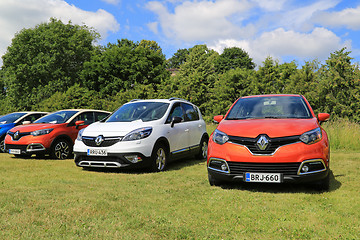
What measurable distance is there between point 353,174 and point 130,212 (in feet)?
17.8

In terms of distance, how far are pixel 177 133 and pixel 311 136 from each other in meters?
3.91

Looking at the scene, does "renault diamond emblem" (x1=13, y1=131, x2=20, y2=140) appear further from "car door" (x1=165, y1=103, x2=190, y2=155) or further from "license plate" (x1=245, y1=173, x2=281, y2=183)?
"license plate" (x1=245, y1=173, x2=281, y2=183)

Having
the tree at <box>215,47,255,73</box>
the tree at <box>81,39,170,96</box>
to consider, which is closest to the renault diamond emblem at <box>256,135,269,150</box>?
the tree at <box>81,39,170,96</box>

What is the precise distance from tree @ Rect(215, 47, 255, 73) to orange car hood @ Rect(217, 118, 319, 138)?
53956 mm

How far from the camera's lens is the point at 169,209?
4812mm

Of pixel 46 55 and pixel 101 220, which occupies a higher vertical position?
pixel 46 55

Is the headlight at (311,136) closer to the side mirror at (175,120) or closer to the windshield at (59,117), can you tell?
the side mirror at (175,120)

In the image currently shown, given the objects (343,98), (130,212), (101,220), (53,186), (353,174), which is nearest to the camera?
(101,220)

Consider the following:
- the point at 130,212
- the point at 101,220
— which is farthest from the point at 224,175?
the point at 101,220

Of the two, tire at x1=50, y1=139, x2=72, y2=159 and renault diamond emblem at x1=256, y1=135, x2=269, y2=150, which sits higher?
renault diamond emblem at x1=256, y1=135, x2=269, y2=150

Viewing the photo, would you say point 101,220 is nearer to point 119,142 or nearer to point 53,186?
point 53,186

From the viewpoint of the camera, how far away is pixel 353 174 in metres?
7.67

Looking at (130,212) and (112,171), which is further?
(112,171)

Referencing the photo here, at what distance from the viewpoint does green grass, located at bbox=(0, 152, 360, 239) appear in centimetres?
384
